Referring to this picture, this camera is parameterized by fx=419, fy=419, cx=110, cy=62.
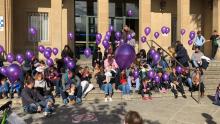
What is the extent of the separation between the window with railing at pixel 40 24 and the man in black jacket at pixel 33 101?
28.9ft

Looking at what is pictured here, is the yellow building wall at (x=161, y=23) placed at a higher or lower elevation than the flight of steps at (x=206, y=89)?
higher

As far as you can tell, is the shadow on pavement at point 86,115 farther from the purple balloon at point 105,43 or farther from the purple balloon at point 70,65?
the purple balloon at point 105,43

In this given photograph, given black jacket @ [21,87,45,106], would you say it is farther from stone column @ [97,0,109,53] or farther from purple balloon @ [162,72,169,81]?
stone column @ [97,0,109,53]

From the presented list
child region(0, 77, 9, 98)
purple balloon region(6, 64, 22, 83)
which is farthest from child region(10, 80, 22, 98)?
purple balloon region(6, 64, 22, 83)

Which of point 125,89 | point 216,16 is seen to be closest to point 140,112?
point 125,89

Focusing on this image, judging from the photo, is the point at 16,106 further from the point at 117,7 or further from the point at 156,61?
the point at 117,7

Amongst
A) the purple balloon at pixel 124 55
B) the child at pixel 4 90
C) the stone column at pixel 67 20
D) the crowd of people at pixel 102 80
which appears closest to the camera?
the purple balloon at pixel 124 55

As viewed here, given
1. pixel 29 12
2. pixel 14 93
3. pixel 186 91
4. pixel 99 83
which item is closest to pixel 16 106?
pixel 14 93

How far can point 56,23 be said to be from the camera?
63.6 ft

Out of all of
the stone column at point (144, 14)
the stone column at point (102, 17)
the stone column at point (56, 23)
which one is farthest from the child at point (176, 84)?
the stone column at point (56, 23)

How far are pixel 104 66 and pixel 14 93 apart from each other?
134 inches

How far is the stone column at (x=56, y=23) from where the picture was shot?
19.4 metres

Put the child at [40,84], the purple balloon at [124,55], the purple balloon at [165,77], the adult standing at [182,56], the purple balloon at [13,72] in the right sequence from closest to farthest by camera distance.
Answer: the purple balloon at [124,55]
the purple balloon at [13,72]
the child at [40,84]
the purple balloon at [165,77]
the adult standing at [182,56]

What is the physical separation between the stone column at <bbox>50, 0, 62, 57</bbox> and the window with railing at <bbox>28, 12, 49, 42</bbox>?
818 millimetres
